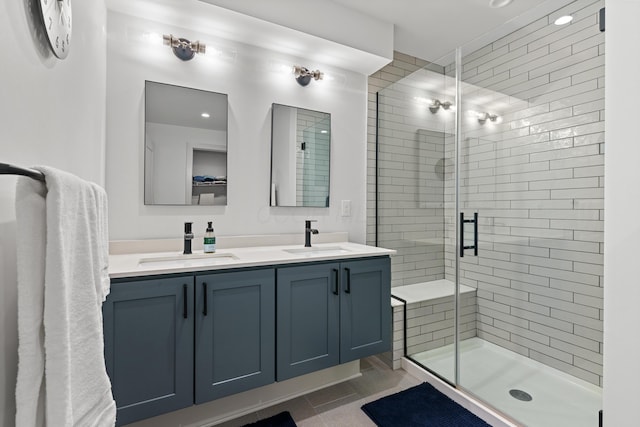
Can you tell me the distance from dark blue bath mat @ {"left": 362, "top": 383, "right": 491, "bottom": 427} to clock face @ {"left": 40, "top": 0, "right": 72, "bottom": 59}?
2.15 meters

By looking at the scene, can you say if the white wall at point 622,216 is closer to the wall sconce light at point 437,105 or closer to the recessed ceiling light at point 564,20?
the recessed ceiling light at point 564,20

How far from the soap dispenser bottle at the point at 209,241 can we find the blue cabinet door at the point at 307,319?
0.49 meters

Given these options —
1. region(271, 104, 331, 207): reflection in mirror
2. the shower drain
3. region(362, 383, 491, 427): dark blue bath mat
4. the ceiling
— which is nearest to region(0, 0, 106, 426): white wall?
the ceiling

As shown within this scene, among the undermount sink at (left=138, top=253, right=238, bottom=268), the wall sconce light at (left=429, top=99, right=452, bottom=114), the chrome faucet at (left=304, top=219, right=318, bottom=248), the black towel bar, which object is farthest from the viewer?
the wall sconce light at (left=429, top=99, right=452, bottom=114)

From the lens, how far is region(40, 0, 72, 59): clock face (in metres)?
0.69

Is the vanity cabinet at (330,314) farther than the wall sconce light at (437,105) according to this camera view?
No

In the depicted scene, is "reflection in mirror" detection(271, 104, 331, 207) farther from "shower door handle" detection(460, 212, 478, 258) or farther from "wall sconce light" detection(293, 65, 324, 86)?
"shower door handle" detection(460, 212, 478, 258)

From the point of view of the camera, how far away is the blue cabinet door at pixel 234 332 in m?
1.40

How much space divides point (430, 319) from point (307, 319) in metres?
1.18

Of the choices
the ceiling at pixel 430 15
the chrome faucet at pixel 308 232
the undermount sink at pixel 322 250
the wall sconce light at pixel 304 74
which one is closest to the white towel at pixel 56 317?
the undermount sink at pixel 322 250

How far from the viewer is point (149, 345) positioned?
4.28ft

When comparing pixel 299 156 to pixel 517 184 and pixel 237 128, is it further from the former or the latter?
pixel 517 184

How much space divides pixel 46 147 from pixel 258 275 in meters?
1.00

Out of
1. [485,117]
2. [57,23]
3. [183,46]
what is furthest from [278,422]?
[485,117]
